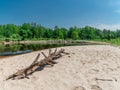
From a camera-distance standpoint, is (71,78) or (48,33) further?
(48,33)

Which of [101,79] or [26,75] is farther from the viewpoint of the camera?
[26,75]

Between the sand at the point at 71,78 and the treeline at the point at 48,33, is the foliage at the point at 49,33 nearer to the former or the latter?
the treeline at the point at 48,33

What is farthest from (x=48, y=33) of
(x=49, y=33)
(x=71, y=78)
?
(x=71, y=78)

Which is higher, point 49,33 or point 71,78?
point 49,33

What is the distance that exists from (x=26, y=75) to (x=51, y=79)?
1597 millimetres

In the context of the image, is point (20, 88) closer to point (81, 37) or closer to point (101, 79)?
point (101, 79)

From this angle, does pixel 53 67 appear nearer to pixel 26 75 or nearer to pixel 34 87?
pixel 26 75

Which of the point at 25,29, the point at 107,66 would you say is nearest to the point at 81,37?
the point at 25,29

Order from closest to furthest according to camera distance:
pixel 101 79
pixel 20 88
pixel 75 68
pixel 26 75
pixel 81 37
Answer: pixel 20 88 < pixel 101 79 < pixel 26 75 < pixel 75 68 < pixel 81 37

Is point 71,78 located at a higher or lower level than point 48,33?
lower

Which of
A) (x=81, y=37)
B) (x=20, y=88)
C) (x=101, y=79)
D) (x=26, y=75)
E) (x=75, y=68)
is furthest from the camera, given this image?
(x=81, y=37)

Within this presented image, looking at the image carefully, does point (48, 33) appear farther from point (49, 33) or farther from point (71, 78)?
point (71, 78)

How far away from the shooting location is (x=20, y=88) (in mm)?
8078

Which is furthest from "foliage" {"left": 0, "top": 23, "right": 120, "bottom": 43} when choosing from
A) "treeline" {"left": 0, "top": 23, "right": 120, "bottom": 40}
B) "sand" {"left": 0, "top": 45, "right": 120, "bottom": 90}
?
"sand" {"left": 0, "top": 45, "right": 120, "bottom": 90}
